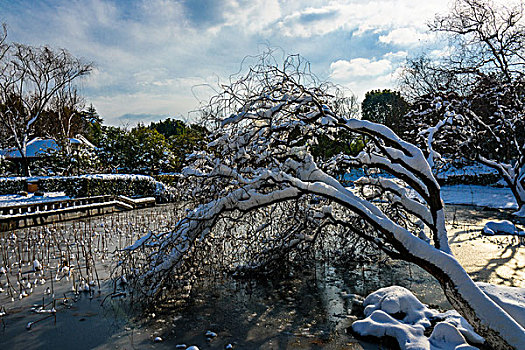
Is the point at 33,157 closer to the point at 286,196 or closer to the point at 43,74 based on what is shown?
the point at 43,74

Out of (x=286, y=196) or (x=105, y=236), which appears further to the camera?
(x=105, y=236)

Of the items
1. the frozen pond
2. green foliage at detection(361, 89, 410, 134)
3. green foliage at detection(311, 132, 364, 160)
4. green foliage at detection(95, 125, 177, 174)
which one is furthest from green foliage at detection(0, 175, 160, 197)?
green foliage at detection(361, 89, 410, 134)

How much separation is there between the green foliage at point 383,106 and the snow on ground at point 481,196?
9104 mm

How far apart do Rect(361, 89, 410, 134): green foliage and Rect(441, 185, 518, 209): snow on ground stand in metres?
9.10

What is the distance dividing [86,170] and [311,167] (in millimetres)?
21114

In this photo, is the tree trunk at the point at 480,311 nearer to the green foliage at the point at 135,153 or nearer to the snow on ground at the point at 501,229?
the snow on ground at the point at 501,229

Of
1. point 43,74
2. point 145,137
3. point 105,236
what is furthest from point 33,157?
point 105,236

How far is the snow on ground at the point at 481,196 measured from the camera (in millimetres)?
15669

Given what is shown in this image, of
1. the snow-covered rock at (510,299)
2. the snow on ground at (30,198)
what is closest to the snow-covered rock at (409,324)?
the snow-covered rock at (510,299)

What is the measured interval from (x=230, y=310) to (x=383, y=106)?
33.9 metres

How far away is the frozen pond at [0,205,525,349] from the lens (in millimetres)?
4133

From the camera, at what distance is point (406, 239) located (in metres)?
3.75

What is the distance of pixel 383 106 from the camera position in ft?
115

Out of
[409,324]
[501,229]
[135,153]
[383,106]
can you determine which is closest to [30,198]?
[135,153]
